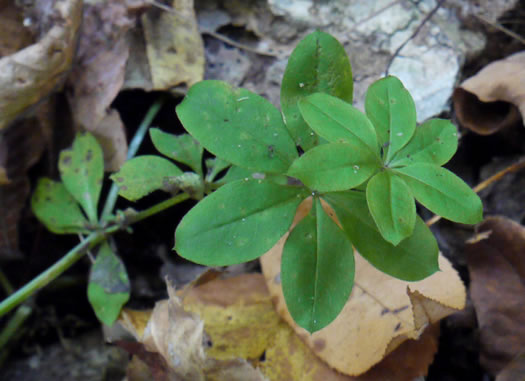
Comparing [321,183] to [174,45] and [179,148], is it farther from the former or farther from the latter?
[174,45]

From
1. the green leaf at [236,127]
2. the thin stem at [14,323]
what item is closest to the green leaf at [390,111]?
the green leaf at [236,127]

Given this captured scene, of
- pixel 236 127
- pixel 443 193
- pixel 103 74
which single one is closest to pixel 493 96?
pixel 443 193

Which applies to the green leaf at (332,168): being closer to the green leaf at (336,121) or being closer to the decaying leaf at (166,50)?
the green leaf at (336,121)

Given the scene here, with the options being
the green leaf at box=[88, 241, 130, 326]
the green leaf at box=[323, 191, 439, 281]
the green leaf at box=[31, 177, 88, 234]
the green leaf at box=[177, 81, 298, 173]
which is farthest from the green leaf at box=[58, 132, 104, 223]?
the green leaf at box=[323, 191, 439, 281]

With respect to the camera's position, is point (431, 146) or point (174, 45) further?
point (174, 45)

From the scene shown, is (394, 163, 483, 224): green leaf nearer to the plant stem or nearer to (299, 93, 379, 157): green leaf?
(299, 93, 379, 157): green leaf

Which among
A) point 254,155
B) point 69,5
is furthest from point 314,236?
point 69,5
